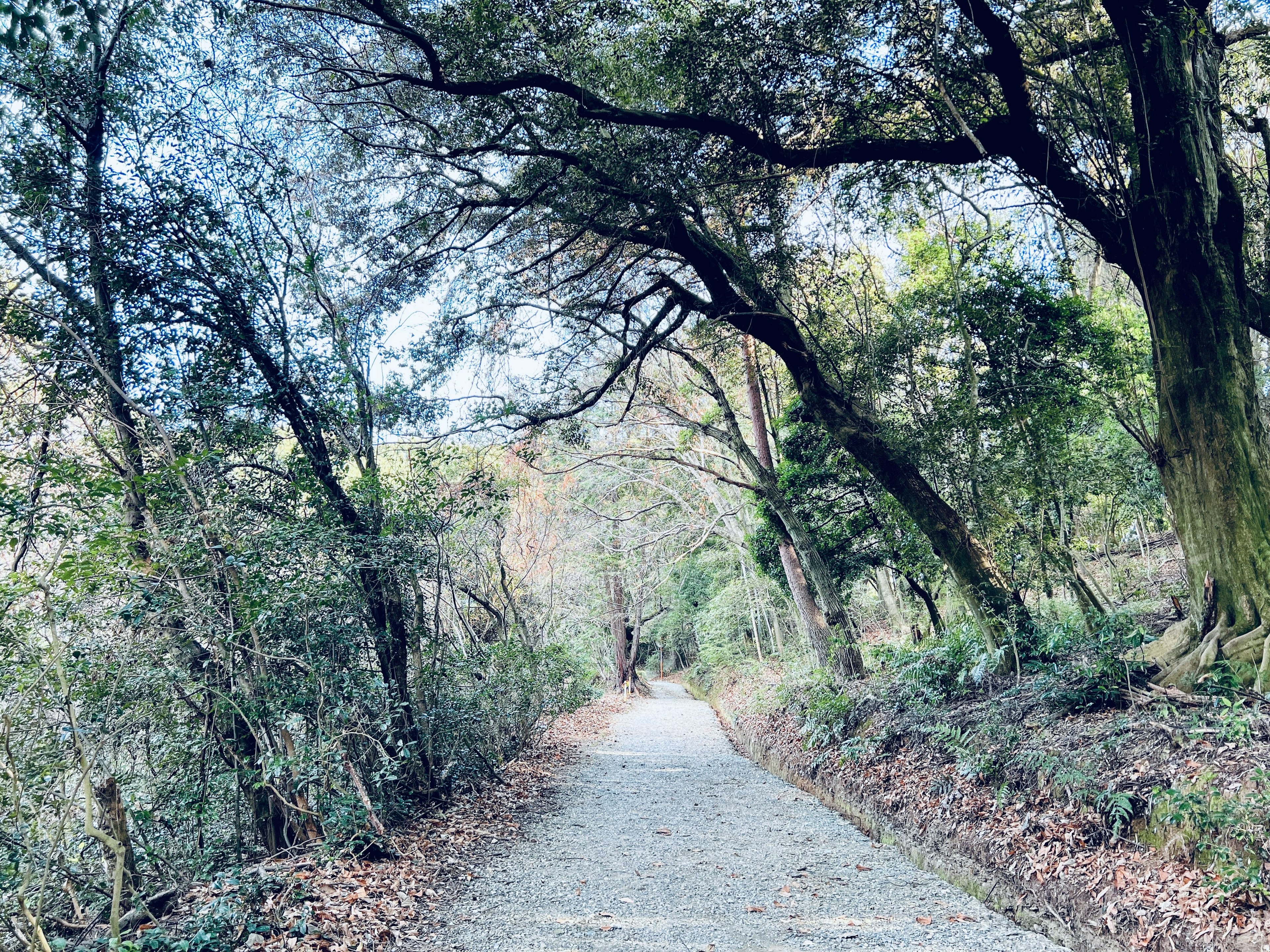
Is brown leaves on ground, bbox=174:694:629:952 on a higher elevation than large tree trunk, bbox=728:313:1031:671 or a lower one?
lower

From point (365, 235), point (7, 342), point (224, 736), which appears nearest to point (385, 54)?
point (365, 235)

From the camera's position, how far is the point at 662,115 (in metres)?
6.51

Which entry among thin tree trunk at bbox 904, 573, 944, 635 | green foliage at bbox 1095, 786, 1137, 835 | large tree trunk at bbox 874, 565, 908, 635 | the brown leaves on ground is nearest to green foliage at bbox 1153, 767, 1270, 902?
green foliage at bbox 1095, 786, 1137, 835

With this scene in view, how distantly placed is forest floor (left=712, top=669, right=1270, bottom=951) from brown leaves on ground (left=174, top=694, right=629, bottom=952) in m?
3.73

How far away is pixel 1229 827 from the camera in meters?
3.46

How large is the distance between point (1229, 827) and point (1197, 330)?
147 inches

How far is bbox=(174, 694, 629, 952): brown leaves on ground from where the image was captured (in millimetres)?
3994

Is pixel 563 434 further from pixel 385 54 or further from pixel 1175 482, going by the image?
pixel 1175 482

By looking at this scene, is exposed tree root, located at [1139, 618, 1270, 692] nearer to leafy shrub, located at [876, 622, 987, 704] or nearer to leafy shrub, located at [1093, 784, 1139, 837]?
leafy shrub, located at [1093, 784, 1139, 837]

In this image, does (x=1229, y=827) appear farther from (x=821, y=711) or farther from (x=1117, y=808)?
(x=821, y=711)

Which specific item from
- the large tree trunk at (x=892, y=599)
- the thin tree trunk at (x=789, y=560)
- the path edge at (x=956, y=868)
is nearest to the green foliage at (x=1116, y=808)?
the path edge at (x=956, y=868)

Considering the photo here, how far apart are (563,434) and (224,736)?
603 cm

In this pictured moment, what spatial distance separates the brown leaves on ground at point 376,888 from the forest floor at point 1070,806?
3.73 meters

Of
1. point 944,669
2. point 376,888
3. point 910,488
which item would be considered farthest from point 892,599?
point 376,888
